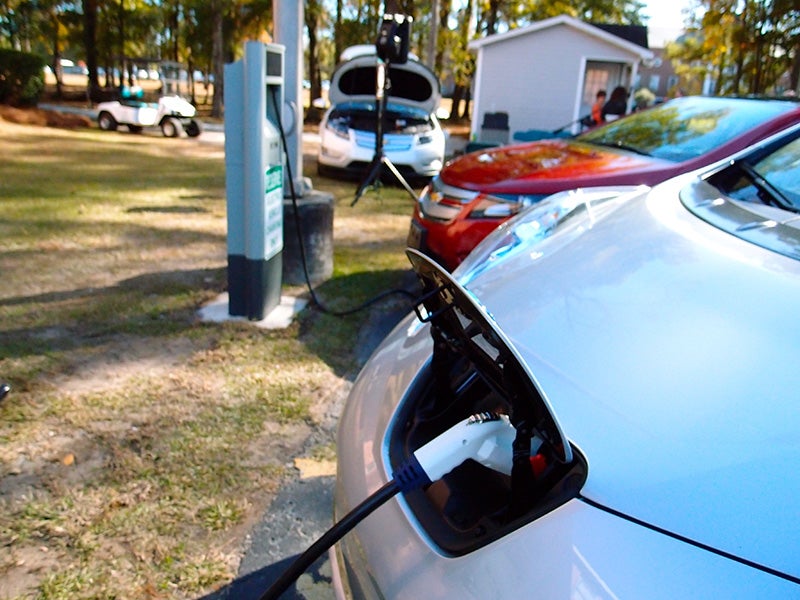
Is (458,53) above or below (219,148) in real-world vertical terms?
above

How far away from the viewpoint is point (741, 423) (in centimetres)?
109

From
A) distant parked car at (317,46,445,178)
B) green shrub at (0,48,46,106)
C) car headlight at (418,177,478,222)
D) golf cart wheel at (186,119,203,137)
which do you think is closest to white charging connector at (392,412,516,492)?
car headlight at (418,177,478,222)

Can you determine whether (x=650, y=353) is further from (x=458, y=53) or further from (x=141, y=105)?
(x=458, y=53)

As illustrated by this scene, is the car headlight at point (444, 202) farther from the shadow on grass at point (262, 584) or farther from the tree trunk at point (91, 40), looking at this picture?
the tree trunk at point (91, 40)

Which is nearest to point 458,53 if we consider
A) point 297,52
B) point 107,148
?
point 107,148

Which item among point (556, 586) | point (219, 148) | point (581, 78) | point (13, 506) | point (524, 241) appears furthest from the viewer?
point (581, 78)

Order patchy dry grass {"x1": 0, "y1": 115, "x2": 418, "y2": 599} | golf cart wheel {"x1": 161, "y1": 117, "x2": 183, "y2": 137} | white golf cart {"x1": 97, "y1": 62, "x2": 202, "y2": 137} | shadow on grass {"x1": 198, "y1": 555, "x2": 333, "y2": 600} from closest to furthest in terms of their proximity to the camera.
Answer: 1. shadow on grass {"x1": 198, "y1": 555, "x2": 333, "y2": 600}
2. patchy dry grass {"x1": 0, "y1": 115, "x2": 418, "y2": 599}
3. golf cart wheel {"x1": 161, "y1": 117, "x2": 183, "y2": 137}
4. white golf cart {"x1": 97, "y1": 62, "x2": 202, "y2": 137}

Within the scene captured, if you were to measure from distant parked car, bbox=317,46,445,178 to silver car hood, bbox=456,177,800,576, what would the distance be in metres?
8.71

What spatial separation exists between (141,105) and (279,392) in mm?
16082

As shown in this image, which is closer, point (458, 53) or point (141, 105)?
point (141, 105)

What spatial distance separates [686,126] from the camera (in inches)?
199

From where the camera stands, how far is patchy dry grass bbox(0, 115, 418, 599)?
2316 millimetres

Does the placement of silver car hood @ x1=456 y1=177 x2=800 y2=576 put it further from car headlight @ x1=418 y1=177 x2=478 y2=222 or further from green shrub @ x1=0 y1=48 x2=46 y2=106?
green shrub @ x1=0 y1=48 x2=46 y2=106

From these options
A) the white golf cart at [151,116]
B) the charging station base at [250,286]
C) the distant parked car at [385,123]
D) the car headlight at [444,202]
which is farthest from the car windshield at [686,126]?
the white golf cart at [151,116]
